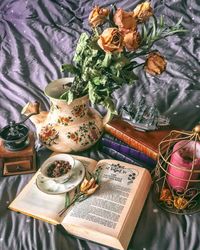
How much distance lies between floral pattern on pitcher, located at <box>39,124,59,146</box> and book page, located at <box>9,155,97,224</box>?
0.51 feet

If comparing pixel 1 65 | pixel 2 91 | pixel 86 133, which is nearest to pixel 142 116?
pixel 86 133

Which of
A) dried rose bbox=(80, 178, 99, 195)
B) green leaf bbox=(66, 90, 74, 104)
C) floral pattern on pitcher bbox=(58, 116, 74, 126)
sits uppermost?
green leaf bbox=(66, 90, 74, 104)

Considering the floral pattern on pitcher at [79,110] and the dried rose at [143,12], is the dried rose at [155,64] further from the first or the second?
the floral pattern on pitcher at [79,110]

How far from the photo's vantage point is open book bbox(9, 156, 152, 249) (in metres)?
0.79

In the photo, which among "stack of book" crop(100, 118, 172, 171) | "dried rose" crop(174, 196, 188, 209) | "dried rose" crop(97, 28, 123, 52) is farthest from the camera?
"stack of book" crop(100, 118, 172, 171)

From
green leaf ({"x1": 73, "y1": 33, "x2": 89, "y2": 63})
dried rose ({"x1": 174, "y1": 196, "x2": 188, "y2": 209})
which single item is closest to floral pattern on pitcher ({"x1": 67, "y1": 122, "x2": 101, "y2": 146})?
green leaf ({"x1": 73, "y1": 33, "x2": 89, "y2": 63})

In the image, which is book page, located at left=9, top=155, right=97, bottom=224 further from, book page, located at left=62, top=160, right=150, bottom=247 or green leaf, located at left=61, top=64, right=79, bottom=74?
green leaf, located at left=61, top=64, right=79, bottom=74

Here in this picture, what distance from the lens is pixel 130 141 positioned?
986 mm

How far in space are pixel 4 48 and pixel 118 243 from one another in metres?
1.23

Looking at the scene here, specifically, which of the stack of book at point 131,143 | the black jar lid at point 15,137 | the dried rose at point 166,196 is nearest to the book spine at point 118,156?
the stack of book at point 131,143

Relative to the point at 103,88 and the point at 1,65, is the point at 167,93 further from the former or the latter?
the point at 1,65

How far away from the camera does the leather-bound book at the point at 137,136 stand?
96cm

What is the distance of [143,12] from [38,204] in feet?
1.75

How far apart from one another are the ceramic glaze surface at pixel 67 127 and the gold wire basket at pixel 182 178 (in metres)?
0.24
